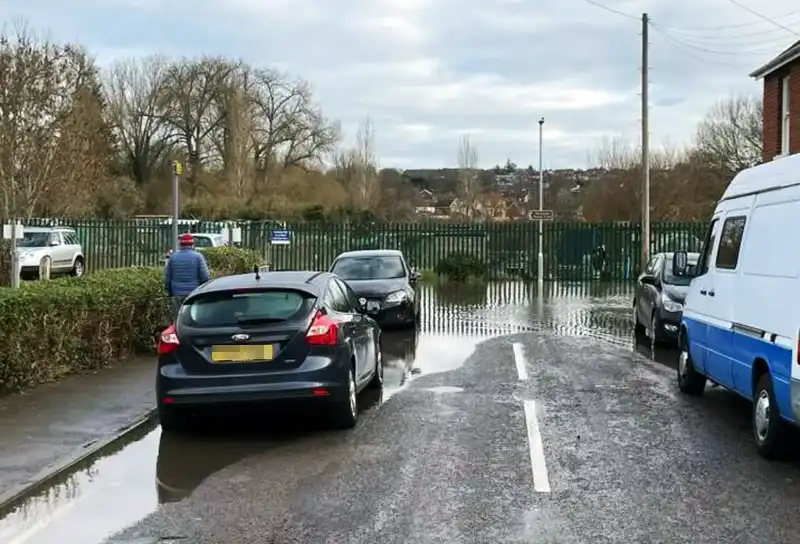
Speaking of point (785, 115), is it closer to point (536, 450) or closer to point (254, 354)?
point (536, 450)

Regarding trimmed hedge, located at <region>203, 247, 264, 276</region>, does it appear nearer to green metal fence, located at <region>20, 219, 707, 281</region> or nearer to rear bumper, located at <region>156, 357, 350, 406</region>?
green metal fence, located at <region>20, 219, 707, 281</region>

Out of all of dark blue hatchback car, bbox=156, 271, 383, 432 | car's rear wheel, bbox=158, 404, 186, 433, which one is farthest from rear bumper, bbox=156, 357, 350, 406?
car's rear wheel, bbox=158, 404, 186, 433

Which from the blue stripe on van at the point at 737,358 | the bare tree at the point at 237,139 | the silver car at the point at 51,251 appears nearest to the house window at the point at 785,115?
the blue stripe on van at the point at 737,358

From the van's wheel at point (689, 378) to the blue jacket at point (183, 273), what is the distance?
6.25 metres

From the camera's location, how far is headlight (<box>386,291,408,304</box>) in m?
16.9

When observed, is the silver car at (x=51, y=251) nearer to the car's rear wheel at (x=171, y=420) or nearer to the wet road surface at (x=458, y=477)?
the car's rear wheel at (x=171, y=420)

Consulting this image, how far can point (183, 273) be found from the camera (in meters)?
12.8

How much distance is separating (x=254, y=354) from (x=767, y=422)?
4.27 metres

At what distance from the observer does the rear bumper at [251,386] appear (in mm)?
8203

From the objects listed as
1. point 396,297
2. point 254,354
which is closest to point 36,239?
point 396,297

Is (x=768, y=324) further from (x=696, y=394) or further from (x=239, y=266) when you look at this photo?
(x=239, y=266)

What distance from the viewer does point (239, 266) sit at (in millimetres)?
22250

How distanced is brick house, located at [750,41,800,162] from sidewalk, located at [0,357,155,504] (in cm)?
1976

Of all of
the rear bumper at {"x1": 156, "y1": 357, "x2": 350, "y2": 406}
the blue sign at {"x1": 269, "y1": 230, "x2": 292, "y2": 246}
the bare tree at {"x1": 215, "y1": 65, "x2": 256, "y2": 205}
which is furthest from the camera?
the bare tree at {"x1": 215, "y1": 65, "x2": 256, "y2": 205}
